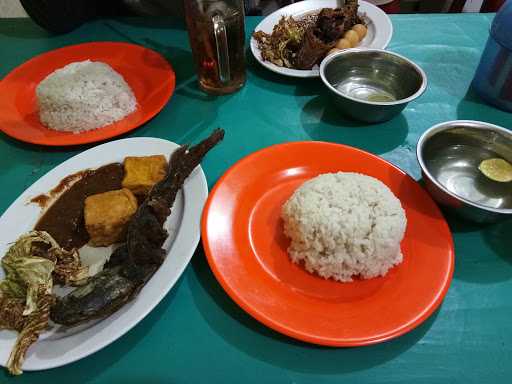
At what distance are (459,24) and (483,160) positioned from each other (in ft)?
4.21

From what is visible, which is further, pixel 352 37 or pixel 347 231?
pixel 352 37

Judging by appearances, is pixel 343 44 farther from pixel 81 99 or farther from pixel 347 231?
pixel 81 99

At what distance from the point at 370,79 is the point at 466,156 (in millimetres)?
624

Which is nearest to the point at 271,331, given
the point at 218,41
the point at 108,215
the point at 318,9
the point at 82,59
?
the point at 108,215

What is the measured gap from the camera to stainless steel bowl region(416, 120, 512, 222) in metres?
1.38

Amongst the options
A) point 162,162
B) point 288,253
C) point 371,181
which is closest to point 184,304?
point 288,253

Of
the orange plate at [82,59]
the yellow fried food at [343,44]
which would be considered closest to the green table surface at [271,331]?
the orange plate at [82,59]

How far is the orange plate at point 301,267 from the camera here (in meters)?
1.03

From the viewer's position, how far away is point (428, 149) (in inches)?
56.6

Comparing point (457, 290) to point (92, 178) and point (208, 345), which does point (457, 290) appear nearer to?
point (208, 345)

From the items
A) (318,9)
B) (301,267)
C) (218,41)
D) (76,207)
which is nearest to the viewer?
(301,267)

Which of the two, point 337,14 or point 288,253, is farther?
point 337,14

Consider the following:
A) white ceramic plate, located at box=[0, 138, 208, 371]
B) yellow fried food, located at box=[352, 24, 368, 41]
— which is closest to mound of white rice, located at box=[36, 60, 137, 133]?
white ceramic plate, located at box=[0, 138, 208, 371]

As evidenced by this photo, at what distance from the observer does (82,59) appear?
2055 mm
